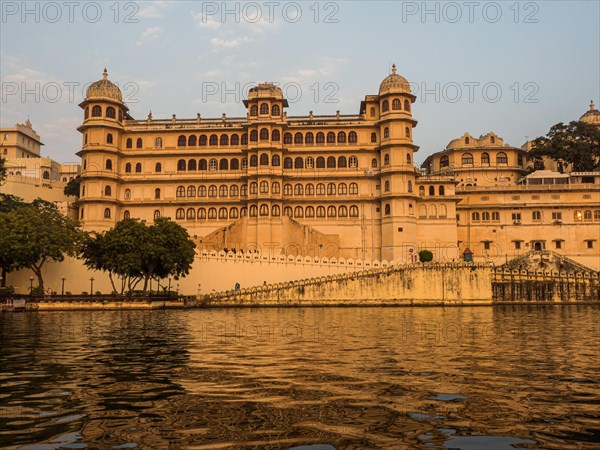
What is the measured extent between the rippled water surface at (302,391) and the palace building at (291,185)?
39822mm

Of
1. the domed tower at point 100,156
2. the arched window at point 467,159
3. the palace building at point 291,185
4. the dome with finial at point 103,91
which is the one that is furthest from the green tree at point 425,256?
the dome with finial at point 103,91

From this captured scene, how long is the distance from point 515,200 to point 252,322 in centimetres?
4748

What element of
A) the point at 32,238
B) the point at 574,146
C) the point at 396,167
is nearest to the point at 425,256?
the point at 396,167

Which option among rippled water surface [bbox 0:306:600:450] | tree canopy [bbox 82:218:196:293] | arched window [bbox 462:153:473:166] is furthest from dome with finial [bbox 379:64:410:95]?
rippled water surface [bbox 0:306:600:450]

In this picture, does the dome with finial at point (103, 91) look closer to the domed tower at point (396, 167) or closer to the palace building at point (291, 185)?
the palace building at point (291, 185)

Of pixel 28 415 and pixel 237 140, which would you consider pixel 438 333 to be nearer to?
pixel 28 415

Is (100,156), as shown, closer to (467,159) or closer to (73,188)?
(73,188)

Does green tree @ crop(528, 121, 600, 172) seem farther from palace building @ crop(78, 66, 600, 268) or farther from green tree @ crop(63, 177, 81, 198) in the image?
green tree @ crop(63, 177, 81, 198)

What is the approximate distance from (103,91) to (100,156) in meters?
7.76

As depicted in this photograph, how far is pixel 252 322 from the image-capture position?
31016mm

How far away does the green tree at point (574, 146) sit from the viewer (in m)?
74.0

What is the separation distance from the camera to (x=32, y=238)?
46.2 m

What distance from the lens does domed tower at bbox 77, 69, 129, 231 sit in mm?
64062

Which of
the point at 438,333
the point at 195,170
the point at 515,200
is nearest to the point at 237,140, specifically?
the point at 195,170
